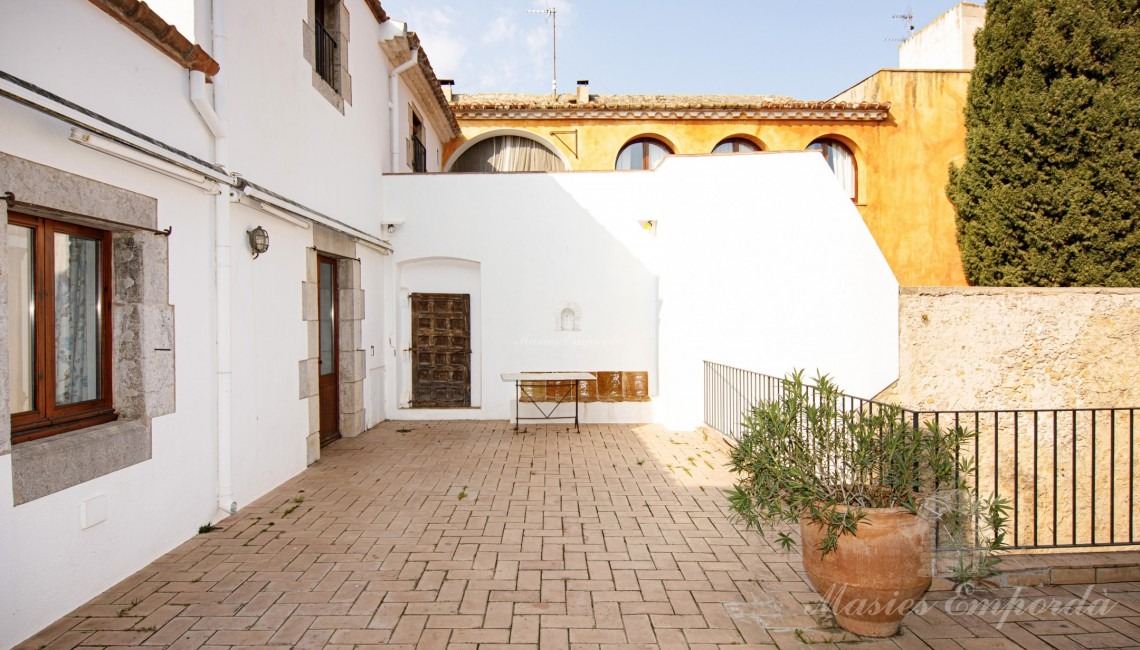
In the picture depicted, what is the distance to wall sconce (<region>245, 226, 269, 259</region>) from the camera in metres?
5.26

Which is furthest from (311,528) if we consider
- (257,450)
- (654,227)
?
(654,227)

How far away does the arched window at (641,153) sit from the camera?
12984 millimetres

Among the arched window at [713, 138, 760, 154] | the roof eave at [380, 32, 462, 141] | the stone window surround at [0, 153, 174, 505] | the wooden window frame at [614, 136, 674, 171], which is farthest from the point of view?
the wooden window frame at [614, 136, 674, 171]

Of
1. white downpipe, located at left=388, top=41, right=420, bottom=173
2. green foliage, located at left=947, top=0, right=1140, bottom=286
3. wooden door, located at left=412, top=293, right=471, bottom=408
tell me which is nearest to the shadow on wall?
wooden door, located at left=412, top=293, right=471, bottom=408

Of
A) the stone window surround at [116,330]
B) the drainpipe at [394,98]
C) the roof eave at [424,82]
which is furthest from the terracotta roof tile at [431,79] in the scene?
Answer: the stone window surround at [116,330]

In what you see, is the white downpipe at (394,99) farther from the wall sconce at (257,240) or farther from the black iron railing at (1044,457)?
the black iron railing at (1044,457)

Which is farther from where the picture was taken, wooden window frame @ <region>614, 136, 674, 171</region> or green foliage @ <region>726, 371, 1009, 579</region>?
wooden window frame @ <region>614, 136, 674, 171</region>

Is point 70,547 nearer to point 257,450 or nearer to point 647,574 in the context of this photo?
point 257,450

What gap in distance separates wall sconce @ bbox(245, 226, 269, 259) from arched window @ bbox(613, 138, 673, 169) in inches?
350

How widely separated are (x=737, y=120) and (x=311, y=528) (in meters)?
11.2

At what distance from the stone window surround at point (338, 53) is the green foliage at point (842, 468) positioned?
6.17m

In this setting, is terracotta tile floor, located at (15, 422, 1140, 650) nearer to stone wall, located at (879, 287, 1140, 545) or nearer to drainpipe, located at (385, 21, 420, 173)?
stone wall, located at (879, 287, 1140, 545)

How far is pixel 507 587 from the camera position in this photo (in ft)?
11.8

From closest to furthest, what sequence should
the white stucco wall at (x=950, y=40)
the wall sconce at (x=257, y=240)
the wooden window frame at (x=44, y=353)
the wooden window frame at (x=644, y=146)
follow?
the wooden window frame at (x=44, y=353) < the wall sconce at (x=257, y=240) < the wooden window frame at (x=644, y=146) < the white stucco wall at (x=950, y=40)
